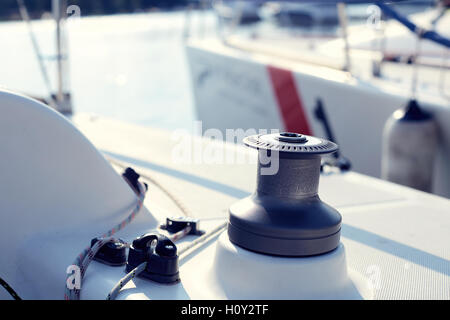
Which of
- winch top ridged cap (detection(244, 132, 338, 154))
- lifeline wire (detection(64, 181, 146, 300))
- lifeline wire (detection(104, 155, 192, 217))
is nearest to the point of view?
winch top ridged cap (detection(244, 132, 338, 154))

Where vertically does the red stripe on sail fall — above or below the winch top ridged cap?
below

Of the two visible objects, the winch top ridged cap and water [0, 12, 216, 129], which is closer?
the winch top ridged cap

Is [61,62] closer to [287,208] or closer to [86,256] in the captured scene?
[86,256]

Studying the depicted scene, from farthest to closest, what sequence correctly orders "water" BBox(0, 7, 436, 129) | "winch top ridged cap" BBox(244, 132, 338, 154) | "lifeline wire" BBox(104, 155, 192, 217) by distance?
"water" BBox(0, 7, 436, 129) → "lifeline wire" BBox(104, 155, 192, 217) → "winch top ridged cap" BBox(244, 132, 338, 154)

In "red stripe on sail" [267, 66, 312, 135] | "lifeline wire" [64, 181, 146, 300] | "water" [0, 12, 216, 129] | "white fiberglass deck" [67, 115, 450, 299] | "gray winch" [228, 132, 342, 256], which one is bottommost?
"water" [0, 12, 216, 129]

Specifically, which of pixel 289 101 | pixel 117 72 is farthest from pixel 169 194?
pixel 117 72

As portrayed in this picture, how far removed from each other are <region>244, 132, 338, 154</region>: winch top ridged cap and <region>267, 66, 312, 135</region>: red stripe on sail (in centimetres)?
289

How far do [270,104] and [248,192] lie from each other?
2.44 meters

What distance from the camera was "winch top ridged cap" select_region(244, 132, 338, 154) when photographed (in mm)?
1086

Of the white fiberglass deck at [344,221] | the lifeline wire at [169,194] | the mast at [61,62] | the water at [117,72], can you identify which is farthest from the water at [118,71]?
the lifeline wire at [169,194]

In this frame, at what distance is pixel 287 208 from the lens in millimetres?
1114

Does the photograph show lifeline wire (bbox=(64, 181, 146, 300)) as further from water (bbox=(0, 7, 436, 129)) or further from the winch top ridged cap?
water (bbox=(0, 7, 436, 129))

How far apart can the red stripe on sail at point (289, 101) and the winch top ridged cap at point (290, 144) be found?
9.47ft

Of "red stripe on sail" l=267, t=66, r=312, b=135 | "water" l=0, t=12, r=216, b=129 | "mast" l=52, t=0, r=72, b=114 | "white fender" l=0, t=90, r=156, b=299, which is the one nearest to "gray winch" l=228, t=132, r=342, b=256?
"white fender" l=0, t=90, r=156, b=299
